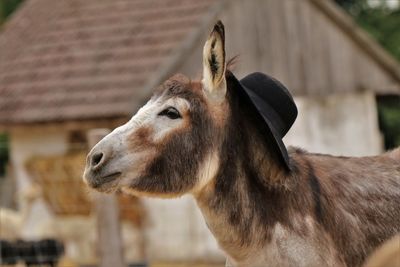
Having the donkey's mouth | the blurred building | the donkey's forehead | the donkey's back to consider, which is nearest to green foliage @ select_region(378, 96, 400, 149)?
the blurred building

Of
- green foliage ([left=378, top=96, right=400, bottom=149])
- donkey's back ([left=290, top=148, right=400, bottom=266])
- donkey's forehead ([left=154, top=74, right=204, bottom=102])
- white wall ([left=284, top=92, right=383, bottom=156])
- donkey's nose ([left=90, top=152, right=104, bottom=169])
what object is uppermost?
donkey's forehead ([left=154, top=74, right=204, bottom=102])

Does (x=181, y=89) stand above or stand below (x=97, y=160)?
above

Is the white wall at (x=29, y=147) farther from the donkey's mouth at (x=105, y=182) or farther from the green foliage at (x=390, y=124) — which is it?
the green foliage at (x=390, y=124)

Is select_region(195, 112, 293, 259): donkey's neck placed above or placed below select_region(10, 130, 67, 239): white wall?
above

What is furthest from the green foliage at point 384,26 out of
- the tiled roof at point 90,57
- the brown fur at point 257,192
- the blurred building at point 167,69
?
the brown fur at point 257,192

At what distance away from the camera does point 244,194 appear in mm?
6191

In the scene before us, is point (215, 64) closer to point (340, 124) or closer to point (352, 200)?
point (352, 200)

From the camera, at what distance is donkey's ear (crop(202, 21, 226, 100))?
6.08 meters

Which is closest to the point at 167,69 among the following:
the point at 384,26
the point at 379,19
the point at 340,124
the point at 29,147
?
the point at 29,147

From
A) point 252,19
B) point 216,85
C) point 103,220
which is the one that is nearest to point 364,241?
point 216,85

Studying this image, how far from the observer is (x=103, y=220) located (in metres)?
11.1

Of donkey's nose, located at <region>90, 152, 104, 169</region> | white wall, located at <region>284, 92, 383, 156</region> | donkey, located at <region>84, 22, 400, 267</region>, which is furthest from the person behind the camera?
white wall, located at <region>284, 92, 383, 156</region>

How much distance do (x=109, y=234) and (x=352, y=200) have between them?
16.7ft

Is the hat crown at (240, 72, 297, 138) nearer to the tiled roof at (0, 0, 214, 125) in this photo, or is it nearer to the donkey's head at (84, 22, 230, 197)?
the donkey's head at (84, 22, 230, 197)
